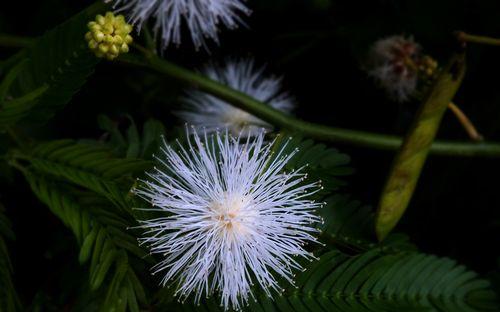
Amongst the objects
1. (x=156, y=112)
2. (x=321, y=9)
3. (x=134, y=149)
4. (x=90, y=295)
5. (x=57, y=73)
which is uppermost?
(x=321, y=9)

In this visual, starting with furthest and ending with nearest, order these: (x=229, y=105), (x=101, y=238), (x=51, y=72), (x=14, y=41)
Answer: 1. (x=229, y=105)
2. (x=14, y=41)
3. (x=51, y=72)
4. (x=101, y=238)

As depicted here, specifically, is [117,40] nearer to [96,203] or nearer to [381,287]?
[96,203]

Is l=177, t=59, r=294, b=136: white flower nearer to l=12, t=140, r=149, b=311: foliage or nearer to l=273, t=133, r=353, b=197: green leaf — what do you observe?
l=273, t=133, r=353, b=197: green leaf

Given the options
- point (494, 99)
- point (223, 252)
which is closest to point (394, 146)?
point (494, 99)

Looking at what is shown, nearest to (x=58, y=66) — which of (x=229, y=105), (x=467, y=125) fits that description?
(x=229, y=105)

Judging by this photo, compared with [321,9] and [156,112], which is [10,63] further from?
[321,9]

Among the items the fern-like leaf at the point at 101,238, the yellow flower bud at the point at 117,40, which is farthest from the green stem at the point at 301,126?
the fern-like leaf at the point at 101,238
